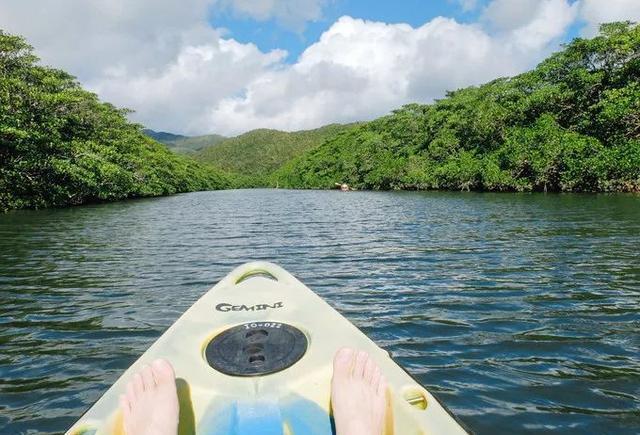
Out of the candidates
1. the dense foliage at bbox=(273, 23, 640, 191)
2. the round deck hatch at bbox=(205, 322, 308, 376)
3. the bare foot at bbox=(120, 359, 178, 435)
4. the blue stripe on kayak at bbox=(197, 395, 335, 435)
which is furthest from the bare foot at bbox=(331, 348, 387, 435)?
the dense foliage at bbox=(273, 23, 640, 191)

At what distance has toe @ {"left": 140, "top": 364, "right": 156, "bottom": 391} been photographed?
8.85 feet

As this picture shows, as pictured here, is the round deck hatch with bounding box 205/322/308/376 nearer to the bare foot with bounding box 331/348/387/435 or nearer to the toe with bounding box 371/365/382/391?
the bare foot with bounding box 331/348/387/435

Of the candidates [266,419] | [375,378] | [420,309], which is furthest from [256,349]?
[420,309]

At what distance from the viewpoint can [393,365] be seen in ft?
9.87

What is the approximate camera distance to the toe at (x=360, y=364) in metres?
2.77

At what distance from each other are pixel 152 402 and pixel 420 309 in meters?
4.21

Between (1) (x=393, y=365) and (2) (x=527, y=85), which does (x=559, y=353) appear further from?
(2) (x=527, y=85)

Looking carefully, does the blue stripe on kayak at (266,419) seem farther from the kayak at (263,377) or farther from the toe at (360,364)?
the toe at (360,364)

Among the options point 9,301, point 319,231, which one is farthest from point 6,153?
point 9,301

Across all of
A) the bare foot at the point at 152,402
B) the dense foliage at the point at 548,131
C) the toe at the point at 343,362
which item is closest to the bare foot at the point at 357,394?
the toe at the point at 343,362

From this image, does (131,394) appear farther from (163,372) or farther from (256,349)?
(256,349)

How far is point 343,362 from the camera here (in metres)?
2.81

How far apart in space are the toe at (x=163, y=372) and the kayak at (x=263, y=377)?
68 millimetres

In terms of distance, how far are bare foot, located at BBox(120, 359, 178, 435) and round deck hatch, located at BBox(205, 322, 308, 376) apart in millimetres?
291
